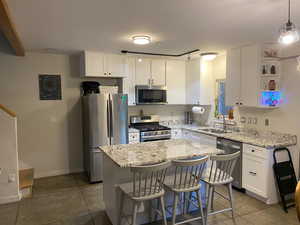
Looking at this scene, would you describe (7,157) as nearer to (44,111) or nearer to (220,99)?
(44,111)

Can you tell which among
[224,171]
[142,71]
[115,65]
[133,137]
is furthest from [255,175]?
[115,65]

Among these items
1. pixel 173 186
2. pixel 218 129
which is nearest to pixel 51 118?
pixel 173 186

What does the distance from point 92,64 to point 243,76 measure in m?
2.85

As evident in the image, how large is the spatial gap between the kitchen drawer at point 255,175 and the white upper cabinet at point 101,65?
2.91 meters

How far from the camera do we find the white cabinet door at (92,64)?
4215 mm

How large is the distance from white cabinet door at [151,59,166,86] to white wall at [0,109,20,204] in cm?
294

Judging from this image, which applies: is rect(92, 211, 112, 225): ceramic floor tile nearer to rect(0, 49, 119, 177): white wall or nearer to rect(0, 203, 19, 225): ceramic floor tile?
rect(0, 203, 19, 225): ceramic floor tile

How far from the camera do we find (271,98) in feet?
12.2

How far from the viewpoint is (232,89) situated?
4.17 meters

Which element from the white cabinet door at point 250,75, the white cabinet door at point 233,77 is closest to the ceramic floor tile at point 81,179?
the white cabinet door at point 233,77

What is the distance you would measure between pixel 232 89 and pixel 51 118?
3.66 meters

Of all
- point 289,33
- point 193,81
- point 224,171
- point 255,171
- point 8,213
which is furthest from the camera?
point 193,81

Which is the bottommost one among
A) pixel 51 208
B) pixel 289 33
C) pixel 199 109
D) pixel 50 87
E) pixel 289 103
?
pixel 51 208

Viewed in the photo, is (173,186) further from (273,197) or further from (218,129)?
(218,129)
